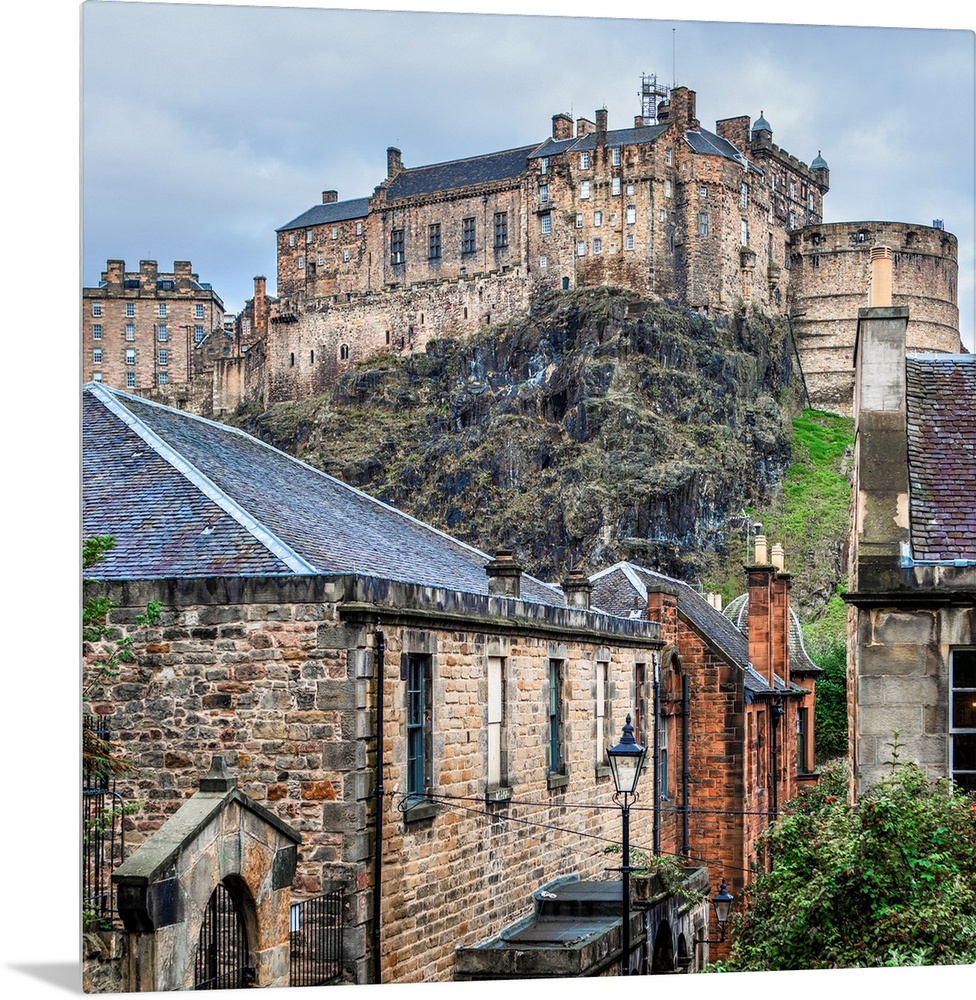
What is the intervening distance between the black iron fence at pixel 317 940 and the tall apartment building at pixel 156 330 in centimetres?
6346

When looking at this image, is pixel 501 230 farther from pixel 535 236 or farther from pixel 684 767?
pixel 684 767

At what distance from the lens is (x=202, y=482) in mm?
13328

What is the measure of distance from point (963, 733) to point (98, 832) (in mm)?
6828

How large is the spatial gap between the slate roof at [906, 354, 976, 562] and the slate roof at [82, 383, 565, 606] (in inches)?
182

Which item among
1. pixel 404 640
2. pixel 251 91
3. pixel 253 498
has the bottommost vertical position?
pixel 404 640

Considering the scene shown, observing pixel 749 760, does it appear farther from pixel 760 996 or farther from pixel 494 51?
pixel 760 996

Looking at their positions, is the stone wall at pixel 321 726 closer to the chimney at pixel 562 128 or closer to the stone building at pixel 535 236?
the stone building at pixel 535 236

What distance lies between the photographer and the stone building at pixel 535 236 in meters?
78.6

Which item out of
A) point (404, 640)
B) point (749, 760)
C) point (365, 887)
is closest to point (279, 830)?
point (365, 887)

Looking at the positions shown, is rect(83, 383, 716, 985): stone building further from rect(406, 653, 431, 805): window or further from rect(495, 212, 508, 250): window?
rect(495, 212, 508, 250): window

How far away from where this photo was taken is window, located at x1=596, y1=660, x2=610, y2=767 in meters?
18.5

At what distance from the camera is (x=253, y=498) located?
44.8ft

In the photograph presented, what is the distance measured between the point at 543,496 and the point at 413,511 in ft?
20.5

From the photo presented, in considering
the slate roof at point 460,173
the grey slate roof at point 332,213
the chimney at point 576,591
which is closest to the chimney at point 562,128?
the slate roof at point 460,173
